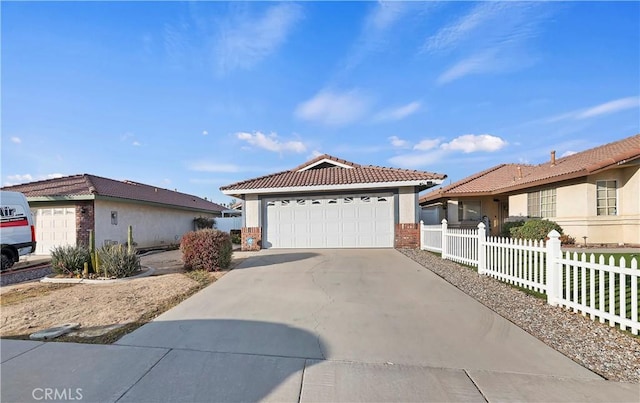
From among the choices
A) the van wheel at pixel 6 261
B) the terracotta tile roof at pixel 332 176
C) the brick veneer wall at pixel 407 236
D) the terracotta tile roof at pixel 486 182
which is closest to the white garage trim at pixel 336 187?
the terracotta tile roof at pixel 332 176

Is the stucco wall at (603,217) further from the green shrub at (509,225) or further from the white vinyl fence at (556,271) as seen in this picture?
the white vinyl fence at (556,271)

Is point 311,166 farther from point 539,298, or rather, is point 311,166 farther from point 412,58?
point 539,298

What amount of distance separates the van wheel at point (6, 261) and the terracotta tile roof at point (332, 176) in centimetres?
741

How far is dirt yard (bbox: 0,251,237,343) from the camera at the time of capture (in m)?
4.59

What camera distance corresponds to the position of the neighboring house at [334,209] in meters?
13.6

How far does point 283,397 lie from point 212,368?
964 millimetres

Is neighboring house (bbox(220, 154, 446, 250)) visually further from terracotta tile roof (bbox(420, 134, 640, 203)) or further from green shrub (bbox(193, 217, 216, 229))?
green shrub (bbox(193, 217, 216, 229))

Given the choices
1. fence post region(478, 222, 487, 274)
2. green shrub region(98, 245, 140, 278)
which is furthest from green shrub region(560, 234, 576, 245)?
green shrub region(98, 245, 140, 278)

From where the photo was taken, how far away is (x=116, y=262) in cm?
813

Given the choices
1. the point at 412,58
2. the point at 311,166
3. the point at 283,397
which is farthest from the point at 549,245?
the point at 311,166

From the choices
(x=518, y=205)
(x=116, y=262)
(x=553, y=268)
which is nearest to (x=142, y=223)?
(x=116, y=262)

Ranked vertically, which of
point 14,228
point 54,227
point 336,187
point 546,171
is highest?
point 546,171

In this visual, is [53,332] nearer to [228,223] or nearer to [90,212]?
[90,212]

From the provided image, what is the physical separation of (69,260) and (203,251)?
347 cm
